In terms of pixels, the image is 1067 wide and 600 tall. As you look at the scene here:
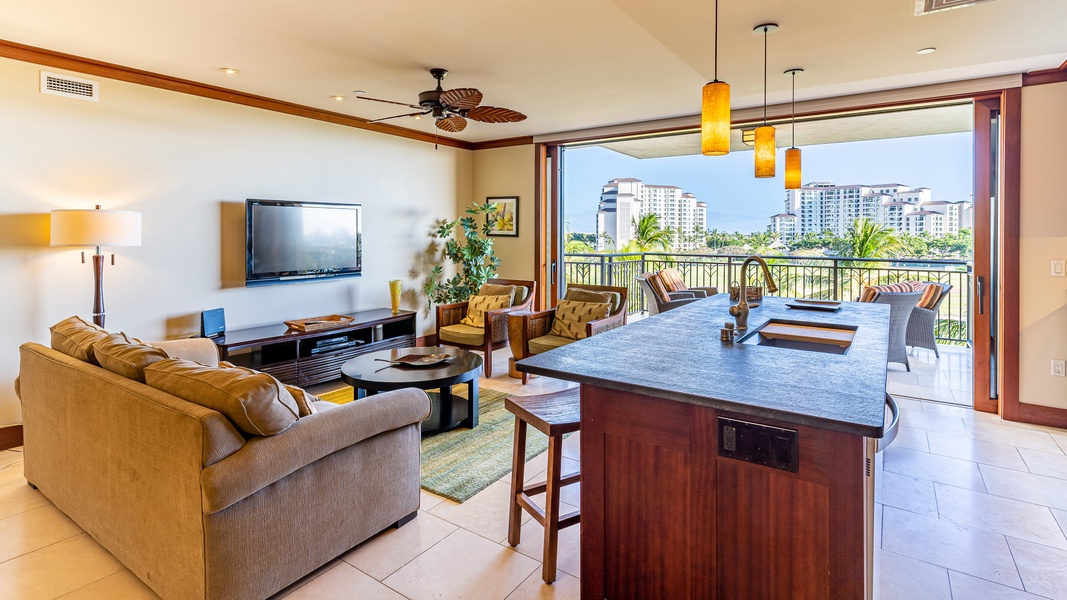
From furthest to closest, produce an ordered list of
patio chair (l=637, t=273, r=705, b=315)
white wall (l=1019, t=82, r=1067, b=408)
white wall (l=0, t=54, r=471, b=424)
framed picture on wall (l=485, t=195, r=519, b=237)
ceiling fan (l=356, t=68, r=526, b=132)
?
framed picture on wall (l=485, t=195, r=519, b=237) < patio chair (l=637, t=273, r=705, b=315) < white wall (l=1019, t=82, r=1067, b=408) < ceiling fan (l=356, t=68, r=526, b=132) < white wall (l=0, t=54, r=471, b=424)

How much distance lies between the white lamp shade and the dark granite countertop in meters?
3.12

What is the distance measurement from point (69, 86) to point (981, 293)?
662 centimetres

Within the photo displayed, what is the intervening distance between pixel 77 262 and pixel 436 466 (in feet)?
9.38

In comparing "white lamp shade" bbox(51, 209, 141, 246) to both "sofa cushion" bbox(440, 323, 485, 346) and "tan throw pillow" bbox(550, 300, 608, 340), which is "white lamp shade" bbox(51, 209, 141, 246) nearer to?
"sofa cushion" bbox(440, 323, 485, 346)

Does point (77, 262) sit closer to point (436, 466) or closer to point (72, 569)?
point (72, 569)

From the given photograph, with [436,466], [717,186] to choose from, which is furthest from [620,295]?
[717,186]

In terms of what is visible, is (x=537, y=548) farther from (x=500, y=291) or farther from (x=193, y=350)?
(x=500, y=291)

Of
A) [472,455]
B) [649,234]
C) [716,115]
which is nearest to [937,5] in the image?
[716,115]

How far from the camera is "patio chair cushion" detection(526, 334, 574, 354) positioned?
4633 mm

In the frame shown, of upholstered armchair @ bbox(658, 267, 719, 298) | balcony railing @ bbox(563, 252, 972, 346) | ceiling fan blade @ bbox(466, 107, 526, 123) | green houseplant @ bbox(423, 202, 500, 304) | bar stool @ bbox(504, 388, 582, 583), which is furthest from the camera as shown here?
green houseplant @ bbox(423, 202, 500, 304)

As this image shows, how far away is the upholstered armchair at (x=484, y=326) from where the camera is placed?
5.08 metres

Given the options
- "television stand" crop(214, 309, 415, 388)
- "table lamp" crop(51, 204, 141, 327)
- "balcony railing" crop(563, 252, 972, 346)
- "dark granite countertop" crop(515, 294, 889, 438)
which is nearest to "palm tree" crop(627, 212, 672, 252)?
"balcony railing" crop(563, 252, 972, 346)

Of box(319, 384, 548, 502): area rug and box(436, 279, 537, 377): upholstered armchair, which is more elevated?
box(436, 279, 537, 377): upholstered armchair

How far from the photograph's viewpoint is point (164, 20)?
9.85 ft
